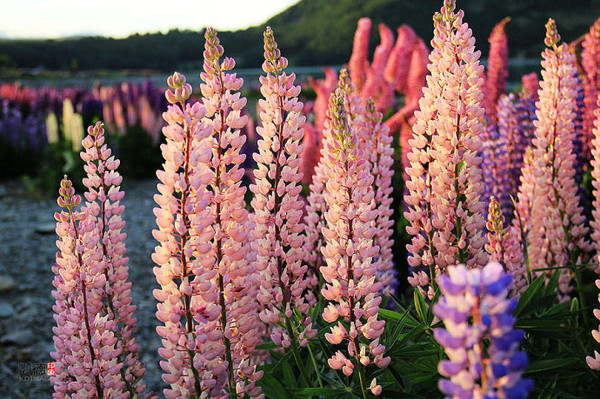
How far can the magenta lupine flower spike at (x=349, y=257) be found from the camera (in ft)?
4.13

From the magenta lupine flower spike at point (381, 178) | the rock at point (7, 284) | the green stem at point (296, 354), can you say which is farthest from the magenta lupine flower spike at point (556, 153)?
the rock at point (7, 284)

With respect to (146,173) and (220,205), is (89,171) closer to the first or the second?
(220,205)

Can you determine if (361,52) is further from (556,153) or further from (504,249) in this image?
(504,249)

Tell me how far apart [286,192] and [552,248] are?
1.38 meters

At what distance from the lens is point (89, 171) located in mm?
1594

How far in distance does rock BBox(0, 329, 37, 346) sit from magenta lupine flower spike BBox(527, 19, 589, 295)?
3302 mm

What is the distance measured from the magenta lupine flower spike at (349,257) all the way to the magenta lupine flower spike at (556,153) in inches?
44.2

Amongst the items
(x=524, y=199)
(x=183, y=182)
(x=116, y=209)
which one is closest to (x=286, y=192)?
(x=183, y=182)

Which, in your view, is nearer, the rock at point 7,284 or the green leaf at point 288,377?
the green leaf at point 288,377

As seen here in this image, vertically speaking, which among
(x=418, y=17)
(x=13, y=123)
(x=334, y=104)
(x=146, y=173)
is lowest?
(x=146, y=173)

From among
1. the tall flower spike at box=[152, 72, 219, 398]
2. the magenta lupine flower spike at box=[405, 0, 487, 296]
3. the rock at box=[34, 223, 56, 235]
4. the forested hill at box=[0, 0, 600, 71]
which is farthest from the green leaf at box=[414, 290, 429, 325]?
the forested hill at box=[0, 0, 600, 71]

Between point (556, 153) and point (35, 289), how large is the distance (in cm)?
422

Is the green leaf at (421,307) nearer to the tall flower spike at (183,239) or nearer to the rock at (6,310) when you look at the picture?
the tall flower spike at (183,239)

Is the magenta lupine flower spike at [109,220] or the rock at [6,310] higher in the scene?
the magenta lupine flower spike at [109,220]
